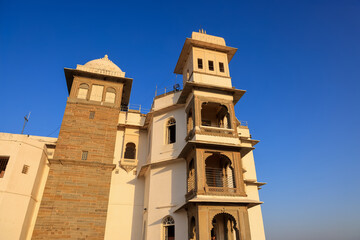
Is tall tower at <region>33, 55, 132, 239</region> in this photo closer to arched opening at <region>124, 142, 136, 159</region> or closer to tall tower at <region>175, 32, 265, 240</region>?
arched opening at <region>124, 142, 136, 159</region>

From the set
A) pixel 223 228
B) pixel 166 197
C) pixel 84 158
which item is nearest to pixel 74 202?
pixel 84 158

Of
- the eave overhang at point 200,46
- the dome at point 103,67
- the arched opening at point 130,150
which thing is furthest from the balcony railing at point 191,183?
the dome at point 103,67

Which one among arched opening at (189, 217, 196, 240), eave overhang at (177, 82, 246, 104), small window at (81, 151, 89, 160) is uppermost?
eave overhang at (177, 82, 246, 104)

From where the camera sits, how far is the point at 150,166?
18.9 meters

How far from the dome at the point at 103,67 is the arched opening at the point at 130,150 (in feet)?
23.0

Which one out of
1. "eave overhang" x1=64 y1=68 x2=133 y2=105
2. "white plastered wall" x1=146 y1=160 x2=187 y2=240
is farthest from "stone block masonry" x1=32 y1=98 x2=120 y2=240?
"white plastered wall" x1=146 y1=160 x2=187 y2=240

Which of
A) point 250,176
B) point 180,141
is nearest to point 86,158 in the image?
point 180,141

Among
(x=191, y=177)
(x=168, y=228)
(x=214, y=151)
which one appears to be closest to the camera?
(x=214, y=151)

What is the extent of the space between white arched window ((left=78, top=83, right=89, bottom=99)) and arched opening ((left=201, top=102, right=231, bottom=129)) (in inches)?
444

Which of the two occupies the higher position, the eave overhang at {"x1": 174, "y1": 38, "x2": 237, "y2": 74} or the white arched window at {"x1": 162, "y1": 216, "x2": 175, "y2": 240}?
the eave overhang at {"x1": 174, "y1": 38, "x2": 237, "y2": 74}

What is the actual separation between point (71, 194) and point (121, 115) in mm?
8316

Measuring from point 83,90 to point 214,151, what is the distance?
14.3 metres

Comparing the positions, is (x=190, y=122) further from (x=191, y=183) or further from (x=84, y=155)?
(x=84, y=155)

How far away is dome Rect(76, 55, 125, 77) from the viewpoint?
78.8 feet
